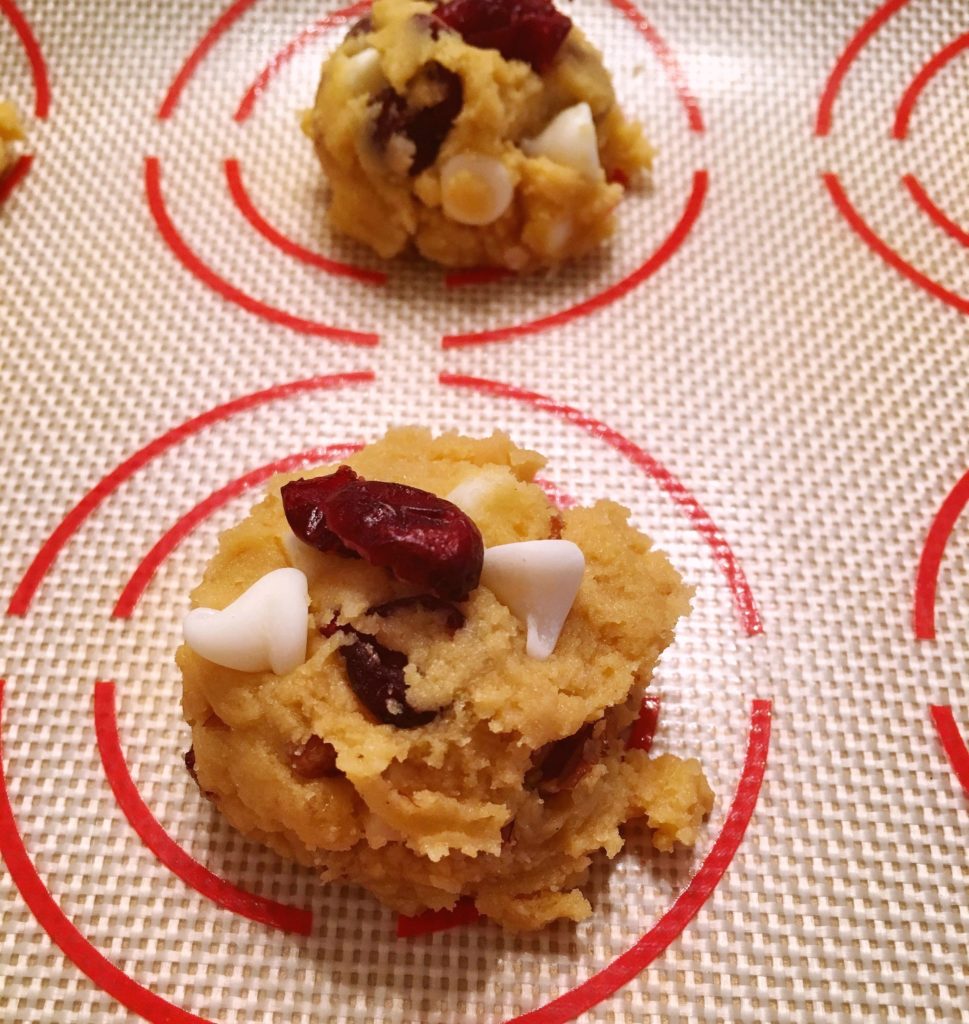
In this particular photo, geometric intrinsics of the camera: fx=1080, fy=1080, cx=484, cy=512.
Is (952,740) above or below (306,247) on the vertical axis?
below

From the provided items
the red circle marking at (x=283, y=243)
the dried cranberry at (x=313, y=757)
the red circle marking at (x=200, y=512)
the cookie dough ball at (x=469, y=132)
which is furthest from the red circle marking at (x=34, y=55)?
the dried cranberry at (x=313, y=757)

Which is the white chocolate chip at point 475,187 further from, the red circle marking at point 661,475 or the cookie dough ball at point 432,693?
the cookie dough ball at point 432,693

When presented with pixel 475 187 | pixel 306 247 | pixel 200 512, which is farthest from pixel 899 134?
pixel 200 512

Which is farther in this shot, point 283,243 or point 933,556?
point 283,243

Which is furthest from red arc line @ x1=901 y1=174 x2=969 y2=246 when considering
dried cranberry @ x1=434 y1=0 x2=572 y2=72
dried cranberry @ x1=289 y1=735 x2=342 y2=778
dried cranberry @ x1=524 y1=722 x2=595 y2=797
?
dried cranberry @ x1=289 y1=735 x2=342 y2=778

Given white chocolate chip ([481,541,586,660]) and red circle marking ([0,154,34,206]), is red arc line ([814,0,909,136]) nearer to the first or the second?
white chocolate chip ([481,541,586,660])

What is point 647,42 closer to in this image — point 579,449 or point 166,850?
point 579,449
